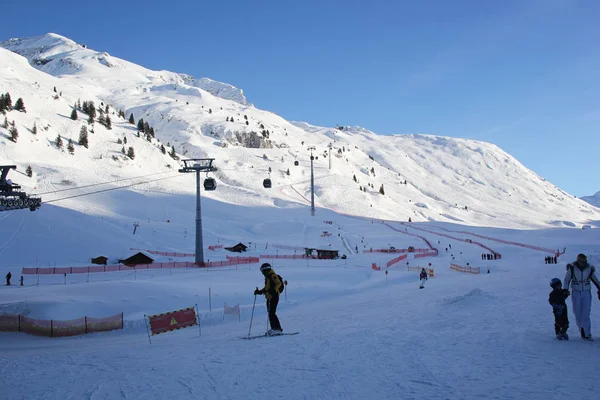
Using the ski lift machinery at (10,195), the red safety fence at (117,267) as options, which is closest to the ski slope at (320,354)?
the ski lift machinery at (10,195)

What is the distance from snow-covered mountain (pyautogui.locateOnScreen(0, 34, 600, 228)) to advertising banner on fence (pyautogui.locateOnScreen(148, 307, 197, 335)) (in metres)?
48.1

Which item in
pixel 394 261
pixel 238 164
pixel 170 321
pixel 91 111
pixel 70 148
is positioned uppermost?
pixel 91 111

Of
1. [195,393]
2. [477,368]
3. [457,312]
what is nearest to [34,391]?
[195,393]

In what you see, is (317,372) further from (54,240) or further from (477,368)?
(54,240)

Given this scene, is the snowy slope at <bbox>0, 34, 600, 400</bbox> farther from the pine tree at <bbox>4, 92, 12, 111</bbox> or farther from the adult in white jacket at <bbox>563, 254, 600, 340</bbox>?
the pine tree at <bbox>4, 92, 12, 111</bbox>

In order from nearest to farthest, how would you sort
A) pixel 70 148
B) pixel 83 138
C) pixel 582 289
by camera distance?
pixel 582 289, pixel 70 148, pixel 83 138

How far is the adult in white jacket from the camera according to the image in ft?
26.2

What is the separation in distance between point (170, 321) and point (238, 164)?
4177 inches

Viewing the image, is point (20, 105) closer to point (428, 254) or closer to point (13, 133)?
point (13, 133)

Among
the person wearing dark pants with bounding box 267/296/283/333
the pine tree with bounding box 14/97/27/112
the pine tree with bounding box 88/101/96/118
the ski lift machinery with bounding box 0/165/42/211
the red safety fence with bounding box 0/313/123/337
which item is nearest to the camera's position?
the person wearing dark pants with bounding box 267/296/283/333

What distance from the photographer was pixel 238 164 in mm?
118312

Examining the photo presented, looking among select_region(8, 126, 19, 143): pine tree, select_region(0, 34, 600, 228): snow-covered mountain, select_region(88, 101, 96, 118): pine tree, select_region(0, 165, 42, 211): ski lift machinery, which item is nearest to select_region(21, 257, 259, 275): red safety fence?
select_region(0, 165, 42, 211): ski lift machinery

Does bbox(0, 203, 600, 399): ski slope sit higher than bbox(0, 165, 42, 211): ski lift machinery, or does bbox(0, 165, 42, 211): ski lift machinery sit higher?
bbox(0, 165, 42, 211): ski lift machinery

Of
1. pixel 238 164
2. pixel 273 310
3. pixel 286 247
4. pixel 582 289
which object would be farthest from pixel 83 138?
pixel 582 289
